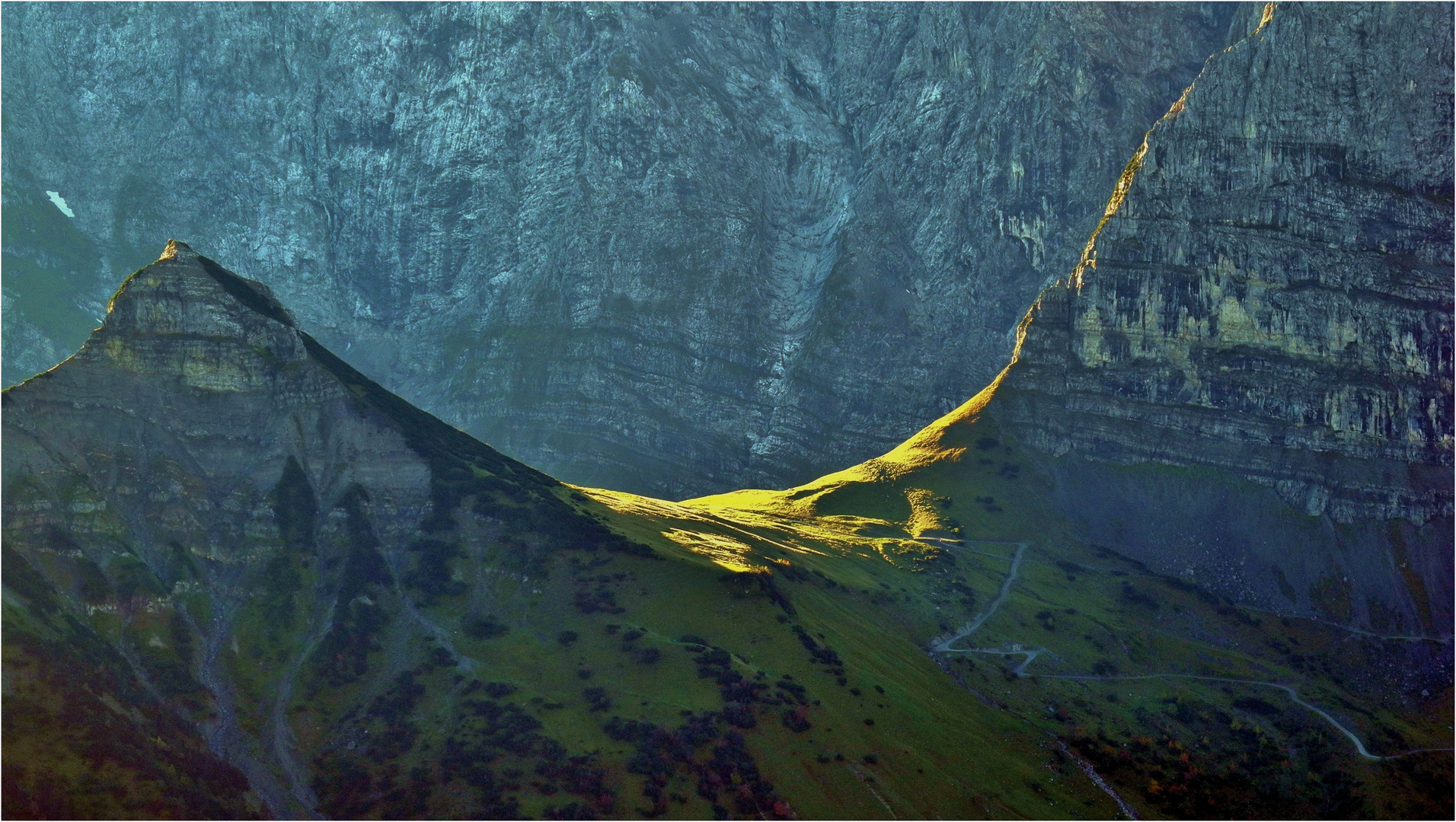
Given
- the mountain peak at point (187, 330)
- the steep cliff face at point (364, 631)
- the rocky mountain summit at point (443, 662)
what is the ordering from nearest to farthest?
1. the steep cliff face at point (364, 631)
2. the rocky mountain summit at point (443, 662)
3. the mountain peak at point (187, 330)

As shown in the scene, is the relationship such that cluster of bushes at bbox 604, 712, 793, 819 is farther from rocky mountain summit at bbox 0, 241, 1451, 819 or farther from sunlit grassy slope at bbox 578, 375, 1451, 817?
sunlit grassy slope at bbox 578, 375, 1451, 817

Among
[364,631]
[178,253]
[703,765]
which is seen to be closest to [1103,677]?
[703,765]

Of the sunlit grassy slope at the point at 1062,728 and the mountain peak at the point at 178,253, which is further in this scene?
the mountain peak at the point at 178,253

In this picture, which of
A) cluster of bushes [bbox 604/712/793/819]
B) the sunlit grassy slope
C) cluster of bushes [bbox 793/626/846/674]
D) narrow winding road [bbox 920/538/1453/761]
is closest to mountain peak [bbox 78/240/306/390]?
the sunlit grassy slope

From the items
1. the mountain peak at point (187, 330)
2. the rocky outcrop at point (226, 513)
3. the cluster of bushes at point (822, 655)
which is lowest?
the cluster of bushes at point (822, 655)

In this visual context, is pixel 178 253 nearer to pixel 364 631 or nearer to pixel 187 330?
pixel 187 330

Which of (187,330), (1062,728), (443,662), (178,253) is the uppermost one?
(178,253)

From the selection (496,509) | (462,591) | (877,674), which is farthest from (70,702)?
(877,674)

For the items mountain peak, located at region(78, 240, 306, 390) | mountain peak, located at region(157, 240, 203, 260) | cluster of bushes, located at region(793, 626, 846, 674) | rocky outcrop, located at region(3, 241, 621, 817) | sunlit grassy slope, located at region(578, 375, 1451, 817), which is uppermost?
mountain peak, located at region(157, 240, 203, 260)

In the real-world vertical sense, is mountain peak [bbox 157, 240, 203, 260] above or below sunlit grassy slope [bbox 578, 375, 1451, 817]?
above

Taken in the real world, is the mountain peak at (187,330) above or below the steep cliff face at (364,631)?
above

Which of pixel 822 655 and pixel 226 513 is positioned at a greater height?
pixel 226 513

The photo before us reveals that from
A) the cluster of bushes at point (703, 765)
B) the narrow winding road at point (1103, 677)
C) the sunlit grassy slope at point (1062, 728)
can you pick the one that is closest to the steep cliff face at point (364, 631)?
the cluster of bushes at point (703, 765)

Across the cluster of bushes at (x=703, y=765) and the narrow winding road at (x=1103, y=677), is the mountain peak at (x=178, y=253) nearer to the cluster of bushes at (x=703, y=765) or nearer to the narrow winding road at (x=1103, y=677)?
the cluster of bushes at (x=703, y=765)
